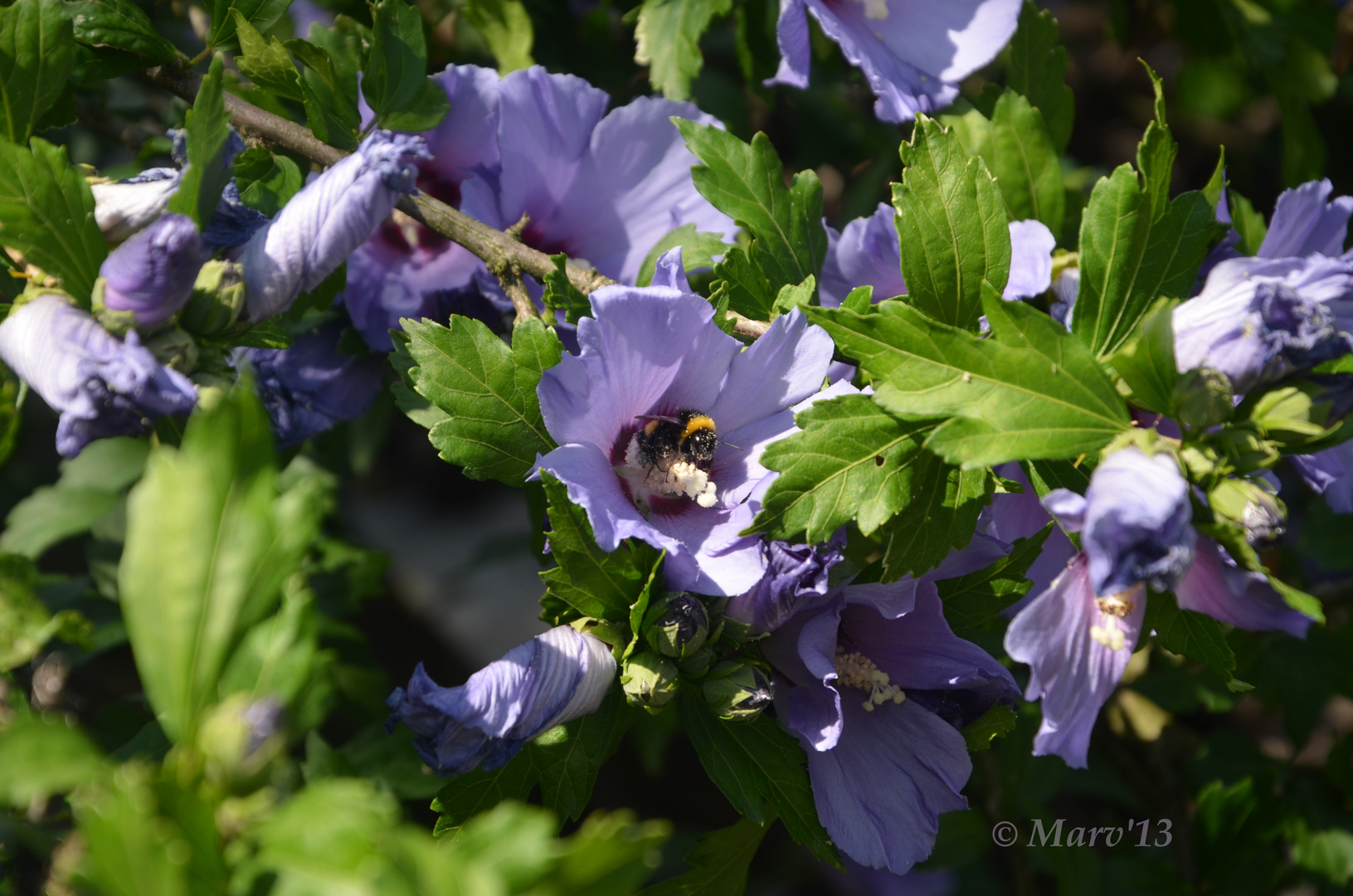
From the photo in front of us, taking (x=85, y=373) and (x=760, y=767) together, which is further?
(x=760, y=767)

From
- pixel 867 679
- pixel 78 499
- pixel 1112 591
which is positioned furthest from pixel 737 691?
pixel 78 499

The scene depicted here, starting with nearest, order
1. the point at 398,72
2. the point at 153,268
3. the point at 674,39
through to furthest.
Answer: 1. the point at 153,268
2. the point at 398,72
3. the point at 674,39

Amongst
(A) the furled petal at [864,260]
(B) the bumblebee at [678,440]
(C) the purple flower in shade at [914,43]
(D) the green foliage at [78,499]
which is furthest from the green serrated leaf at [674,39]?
(D) the green foliage at [78,499]

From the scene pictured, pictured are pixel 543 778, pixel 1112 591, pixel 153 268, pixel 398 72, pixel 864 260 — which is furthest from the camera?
pixel 864 260

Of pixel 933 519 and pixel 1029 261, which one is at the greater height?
pixel 1029 261

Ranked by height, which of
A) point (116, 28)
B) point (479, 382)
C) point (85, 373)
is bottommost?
point (479, 382)

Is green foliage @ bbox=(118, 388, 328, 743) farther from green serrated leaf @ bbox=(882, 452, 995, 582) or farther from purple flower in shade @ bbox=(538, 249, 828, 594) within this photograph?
green serrated leaf @ bbox=(882, 452, 995, 582)

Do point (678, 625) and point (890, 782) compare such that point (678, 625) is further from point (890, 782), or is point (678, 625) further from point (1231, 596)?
point (1231, 596)
